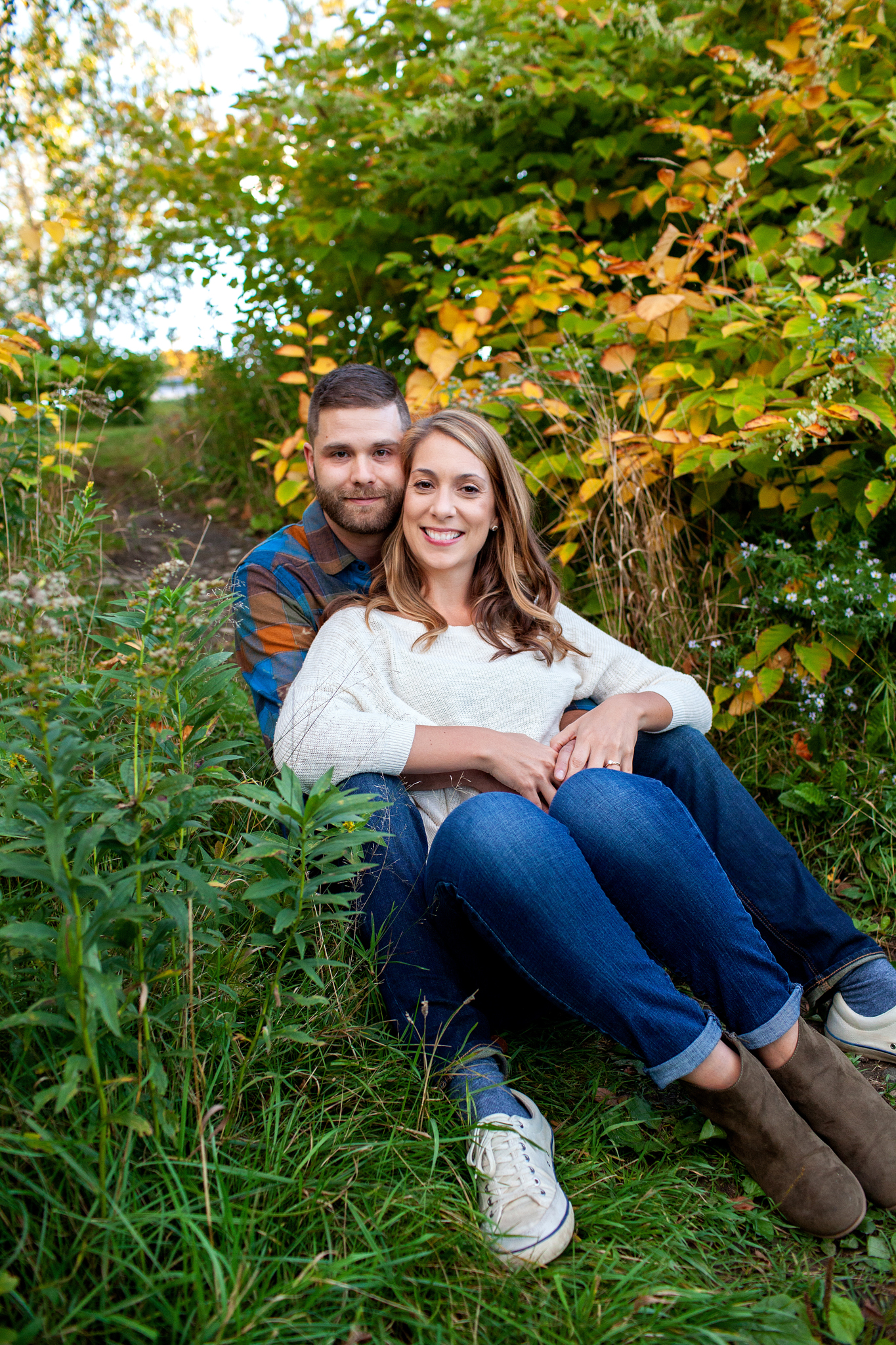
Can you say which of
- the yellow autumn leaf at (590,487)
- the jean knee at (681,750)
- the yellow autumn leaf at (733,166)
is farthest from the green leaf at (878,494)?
the yellow autumn leaf at (733,166)

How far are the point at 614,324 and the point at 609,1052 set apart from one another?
1.99 metres

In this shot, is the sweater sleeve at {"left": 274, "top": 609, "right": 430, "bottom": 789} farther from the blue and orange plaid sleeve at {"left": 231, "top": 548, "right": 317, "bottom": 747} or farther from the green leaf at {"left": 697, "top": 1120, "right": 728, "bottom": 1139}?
the green leaf at {"left": 697, "top": 1120, "right": 728, "bottom": 1139}

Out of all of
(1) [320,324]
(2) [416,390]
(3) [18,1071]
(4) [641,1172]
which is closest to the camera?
(3) [18,1071]

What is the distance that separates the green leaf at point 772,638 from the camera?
2473 mm

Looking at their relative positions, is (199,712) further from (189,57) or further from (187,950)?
(189,57)

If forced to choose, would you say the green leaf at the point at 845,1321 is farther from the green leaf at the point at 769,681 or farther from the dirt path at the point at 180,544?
the dirt path at the point at 180,544

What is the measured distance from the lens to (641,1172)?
154 cm

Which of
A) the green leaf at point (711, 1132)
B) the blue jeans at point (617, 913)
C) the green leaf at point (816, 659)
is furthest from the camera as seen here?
the green leaf at point (816, 659)

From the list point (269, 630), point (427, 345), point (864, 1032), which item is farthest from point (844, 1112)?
point (427, 345)

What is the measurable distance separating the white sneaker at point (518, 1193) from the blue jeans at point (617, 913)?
220 millimetres

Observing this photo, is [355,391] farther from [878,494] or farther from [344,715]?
[878,494]

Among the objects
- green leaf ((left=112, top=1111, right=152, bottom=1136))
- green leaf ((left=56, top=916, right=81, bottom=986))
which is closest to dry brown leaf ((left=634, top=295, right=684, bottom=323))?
green leaf ((left=56, top=916, right=81, bottom=986))

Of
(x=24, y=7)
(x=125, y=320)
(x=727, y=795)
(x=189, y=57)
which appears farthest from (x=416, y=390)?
(x=189, y=57)

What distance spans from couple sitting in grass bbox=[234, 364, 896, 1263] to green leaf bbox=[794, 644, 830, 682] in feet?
1.97
